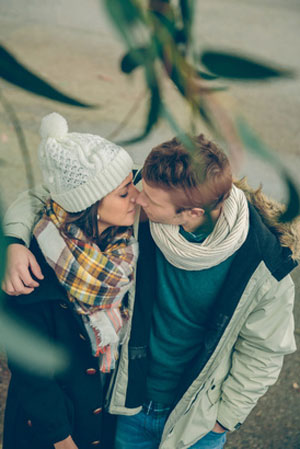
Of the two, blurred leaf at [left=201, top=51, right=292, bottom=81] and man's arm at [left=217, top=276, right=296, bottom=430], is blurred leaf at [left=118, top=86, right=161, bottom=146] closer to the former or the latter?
blurred leaf at [left=201, top=51, right=292, bottom=81]

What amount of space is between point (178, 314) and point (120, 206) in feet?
1.62

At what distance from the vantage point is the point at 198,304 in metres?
1.90

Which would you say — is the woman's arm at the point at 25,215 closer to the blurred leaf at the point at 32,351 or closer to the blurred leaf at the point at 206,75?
the blurred leaf at the point at 32,351

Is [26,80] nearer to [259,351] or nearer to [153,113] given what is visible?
[153,113]

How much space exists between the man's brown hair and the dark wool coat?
538mm

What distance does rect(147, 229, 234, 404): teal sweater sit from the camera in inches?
74.4

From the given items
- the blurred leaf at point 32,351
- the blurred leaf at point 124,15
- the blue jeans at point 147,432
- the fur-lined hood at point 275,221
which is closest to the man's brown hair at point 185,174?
the fur-lined hood at point 275,221

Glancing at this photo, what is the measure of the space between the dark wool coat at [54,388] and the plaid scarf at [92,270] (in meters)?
0.04

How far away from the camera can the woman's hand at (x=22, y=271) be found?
62.1 inches

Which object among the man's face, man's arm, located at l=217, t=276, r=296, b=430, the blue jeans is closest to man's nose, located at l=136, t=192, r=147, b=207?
the man's face

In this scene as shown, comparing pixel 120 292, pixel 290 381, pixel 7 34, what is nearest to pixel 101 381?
pixel 120 292

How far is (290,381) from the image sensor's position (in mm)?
3238

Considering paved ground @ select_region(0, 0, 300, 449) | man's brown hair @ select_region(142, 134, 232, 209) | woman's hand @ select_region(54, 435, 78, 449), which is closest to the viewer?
man's brown hair @ select_region(142, 134, 232, 209)

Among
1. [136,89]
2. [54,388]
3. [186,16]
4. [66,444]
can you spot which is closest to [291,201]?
[186,16]
